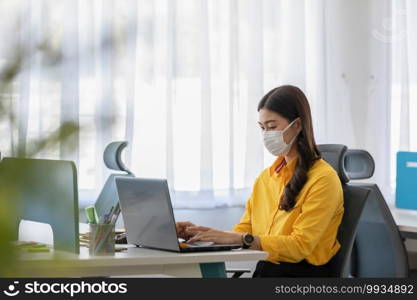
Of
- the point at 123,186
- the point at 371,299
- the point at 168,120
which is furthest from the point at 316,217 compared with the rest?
the point at 168,120

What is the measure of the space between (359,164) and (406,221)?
0.43 m

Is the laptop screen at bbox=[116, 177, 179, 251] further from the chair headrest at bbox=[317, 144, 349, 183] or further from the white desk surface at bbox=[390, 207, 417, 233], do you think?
the white desk surface at bbox=[390, 207, 417, 233]

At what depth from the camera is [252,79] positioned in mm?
4207

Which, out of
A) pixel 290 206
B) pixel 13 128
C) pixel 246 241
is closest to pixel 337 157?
pixel 290 206

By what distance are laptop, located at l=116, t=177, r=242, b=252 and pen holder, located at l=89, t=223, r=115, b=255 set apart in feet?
0.51

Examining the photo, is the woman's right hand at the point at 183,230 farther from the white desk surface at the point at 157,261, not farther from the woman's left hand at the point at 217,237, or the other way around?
the white desk surface at the point at 157,261

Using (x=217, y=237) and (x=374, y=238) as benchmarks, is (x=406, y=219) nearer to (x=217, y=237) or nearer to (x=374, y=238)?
(x=374, y=238)

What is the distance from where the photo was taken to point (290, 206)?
8.78 feet

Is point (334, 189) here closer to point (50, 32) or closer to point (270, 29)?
point (270, 29)

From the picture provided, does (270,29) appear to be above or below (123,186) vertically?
above

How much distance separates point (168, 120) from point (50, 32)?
3.78 meters

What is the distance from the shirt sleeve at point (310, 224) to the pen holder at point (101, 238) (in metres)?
0.56

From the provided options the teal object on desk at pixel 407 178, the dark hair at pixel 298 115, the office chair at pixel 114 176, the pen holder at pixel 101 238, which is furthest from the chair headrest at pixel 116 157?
the teal object on desk at pixel 407 178

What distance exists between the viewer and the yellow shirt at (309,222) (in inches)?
100
